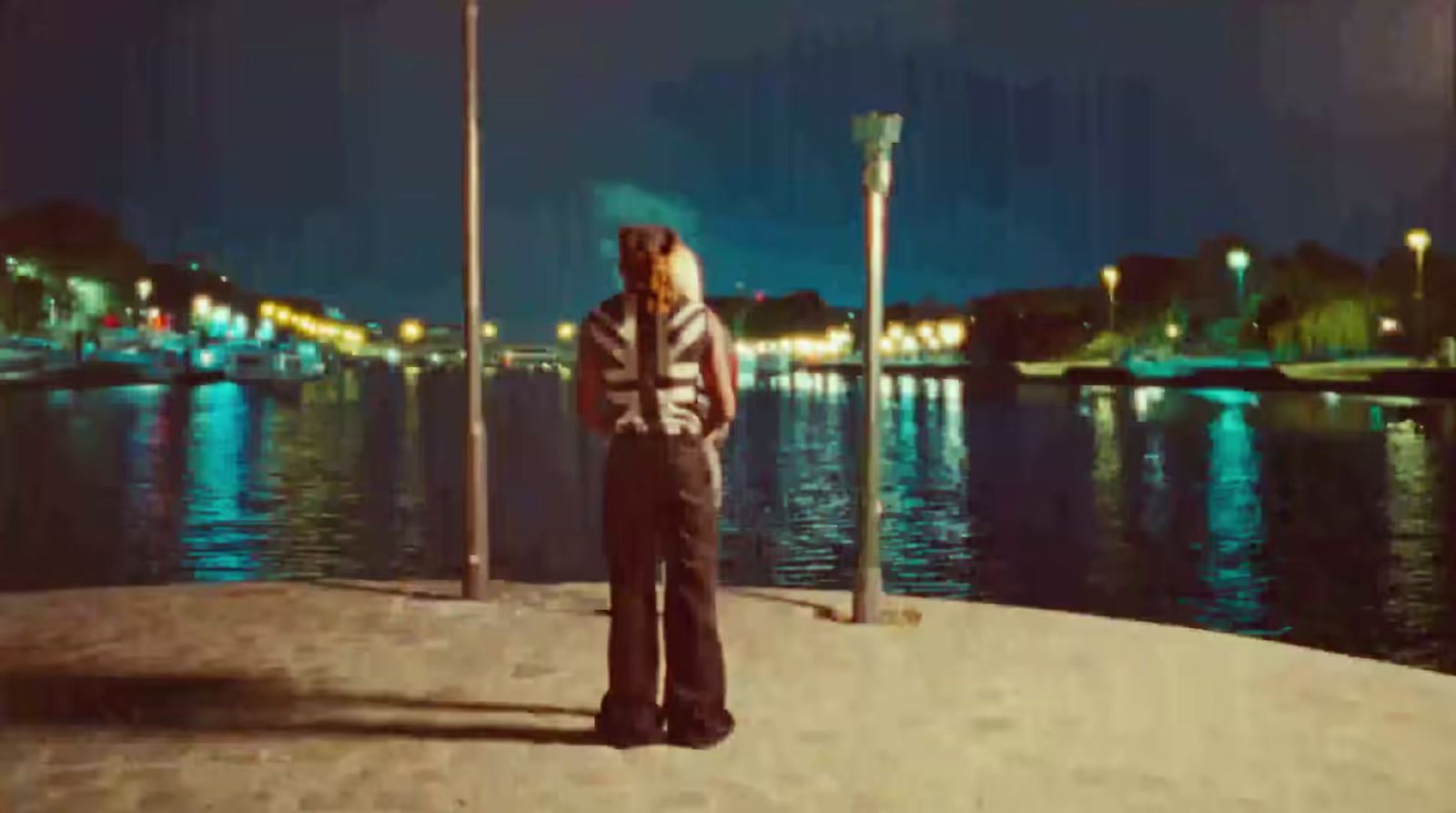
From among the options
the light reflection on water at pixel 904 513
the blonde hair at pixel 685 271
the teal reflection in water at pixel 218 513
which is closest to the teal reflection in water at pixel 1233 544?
the light reflection on water at pixel 904 513

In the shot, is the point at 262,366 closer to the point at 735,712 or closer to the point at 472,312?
the point at 472,312

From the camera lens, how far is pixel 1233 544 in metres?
18.0

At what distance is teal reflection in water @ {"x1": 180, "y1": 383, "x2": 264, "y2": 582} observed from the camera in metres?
15.9

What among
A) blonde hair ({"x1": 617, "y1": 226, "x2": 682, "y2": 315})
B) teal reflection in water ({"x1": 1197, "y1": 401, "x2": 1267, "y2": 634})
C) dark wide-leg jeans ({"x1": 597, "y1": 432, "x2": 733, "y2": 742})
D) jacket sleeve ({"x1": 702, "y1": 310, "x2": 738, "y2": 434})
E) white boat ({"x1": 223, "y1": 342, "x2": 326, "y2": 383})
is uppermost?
white boat ({"x1": 223, "y1": 342, "x2": 326, "y2": 383})

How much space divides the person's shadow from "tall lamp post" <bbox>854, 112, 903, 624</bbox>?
331cm

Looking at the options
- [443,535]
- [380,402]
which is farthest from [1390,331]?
[443,535]

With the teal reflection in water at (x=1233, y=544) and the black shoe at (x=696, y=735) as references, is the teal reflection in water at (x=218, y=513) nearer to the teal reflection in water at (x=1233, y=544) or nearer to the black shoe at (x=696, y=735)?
the teal reflection in water at (x=1233, y=544)

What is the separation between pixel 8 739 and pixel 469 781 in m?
2.15

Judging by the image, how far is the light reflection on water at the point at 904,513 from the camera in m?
14.8

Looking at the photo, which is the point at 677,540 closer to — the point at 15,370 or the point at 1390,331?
the point at 15,370

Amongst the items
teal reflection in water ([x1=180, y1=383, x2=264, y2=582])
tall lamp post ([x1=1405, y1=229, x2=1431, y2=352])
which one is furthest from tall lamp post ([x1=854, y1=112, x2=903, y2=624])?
tall lamp post ([x1=1405, y1=229, x2=1431, y2=352])

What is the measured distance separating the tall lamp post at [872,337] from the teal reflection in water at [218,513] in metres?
5.55

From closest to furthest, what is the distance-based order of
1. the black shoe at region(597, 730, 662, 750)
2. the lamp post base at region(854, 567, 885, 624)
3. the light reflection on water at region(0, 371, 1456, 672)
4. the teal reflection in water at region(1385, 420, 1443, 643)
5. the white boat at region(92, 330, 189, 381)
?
1. the black shoe at region(597, 730, 662, 750)
2. the lamp post base at region(854, 567, 885, 624)
3. the teal reflection in water at region(1385, 420, 1443, 643)
4. the light reflection on water at region(0, 371, 1456, 672)
5. the white boat at region(92, 330, 189, 381)

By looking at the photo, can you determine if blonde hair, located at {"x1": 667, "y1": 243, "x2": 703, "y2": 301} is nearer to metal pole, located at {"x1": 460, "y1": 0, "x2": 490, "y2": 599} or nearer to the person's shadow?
the person's shadow
